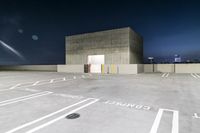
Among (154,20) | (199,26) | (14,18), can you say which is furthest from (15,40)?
(199,26)

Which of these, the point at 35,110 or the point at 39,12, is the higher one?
the point at 39,12

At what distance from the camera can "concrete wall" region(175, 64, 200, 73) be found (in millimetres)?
17573

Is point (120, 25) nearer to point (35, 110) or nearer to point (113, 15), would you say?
point (113, 15)

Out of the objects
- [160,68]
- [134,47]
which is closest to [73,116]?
[160,68]

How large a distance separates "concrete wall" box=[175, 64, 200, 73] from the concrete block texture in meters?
7.03

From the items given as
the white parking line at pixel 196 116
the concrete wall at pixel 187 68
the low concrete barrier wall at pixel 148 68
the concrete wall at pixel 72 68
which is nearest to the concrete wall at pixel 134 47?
the low concrete barrier wall at pixel 148 68

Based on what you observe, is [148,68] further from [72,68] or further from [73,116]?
[73,116]

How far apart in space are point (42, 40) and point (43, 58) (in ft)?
16.5

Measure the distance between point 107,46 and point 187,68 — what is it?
1320 cm

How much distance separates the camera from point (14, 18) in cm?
2722

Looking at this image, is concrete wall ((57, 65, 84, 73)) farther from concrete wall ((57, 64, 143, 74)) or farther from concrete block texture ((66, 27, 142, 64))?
concrete block texture ((66, 27, 142, 64))

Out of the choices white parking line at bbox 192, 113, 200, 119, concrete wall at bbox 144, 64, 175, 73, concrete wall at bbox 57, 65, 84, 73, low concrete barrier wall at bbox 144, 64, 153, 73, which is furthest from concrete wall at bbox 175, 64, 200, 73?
white parking line at bbox 192, 113, 200, 119

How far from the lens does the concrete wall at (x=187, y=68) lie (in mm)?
17573

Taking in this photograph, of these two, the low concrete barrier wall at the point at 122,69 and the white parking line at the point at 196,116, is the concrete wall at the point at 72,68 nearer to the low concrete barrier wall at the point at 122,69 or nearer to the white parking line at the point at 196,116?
the low concrete barrier wall at the point at 122,69
